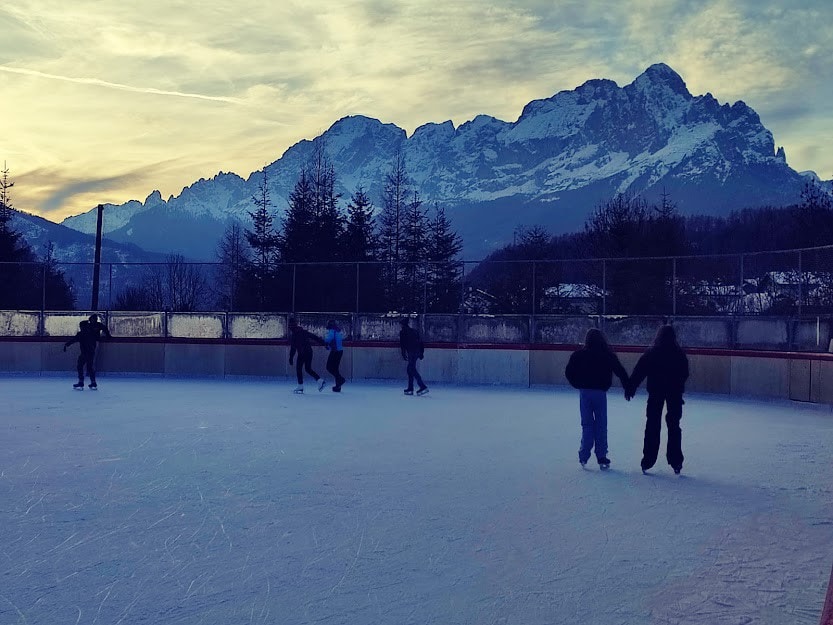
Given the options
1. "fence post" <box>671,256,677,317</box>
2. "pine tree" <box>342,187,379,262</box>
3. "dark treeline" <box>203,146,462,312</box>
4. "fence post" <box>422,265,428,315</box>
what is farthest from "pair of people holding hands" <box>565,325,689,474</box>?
"pine tree" <box>342,187,379,262</box>

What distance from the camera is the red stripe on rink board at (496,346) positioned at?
19.0m

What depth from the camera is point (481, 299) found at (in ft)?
78.6

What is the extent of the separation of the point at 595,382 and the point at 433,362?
13.8 meters

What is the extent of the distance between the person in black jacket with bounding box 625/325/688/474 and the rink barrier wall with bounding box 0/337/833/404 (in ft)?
31.1

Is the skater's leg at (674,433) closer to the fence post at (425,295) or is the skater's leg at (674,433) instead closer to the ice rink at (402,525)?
the ice rink at (402,525)

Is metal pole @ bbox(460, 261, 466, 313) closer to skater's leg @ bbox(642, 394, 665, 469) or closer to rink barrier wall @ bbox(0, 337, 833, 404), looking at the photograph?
rink barrier wall @ bbox(0, 337, 833, 404)

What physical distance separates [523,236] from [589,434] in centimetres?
5375

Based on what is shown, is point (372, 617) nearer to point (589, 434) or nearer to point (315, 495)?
point (315, 495)

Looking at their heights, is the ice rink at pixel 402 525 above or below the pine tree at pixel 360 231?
below

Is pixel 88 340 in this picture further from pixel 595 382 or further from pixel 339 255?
pixel 339 255

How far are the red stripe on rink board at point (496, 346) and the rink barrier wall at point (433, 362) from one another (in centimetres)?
2

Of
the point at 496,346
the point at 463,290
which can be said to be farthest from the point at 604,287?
the point at 463,290

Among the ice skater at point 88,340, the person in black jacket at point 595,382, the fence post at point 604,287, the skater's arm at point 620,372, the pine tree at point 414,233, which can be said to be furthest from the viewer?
the pine tree at point 414,233

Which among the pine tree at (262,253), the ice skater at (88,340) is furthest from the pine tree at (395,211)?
the ice skater at (88,340)
